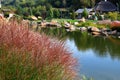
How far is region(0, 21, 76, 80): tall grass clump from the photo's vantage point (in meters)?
4.26

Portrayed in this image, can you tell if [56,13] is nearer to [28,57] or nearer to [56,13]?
[56,13]

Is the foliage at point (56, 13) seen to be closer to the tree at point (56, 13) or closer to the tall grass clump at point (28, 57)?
the tree at point (56, 13)

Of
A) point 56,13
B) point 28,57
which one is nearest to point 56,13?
point 56,13

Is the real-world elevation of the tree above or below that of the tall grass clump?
below

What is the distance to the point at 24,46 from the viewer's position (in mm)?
4414

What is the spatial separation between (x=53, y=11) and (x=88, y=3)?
12.3 metres

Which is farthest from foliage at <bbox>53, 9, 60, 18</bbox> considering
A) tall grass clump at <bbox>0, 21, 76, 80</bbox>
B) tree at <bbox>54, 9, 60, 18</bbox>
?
tall grass clump at <bbox>0, 21, 76, 80</bbox>

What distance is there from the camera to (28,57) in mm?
4371

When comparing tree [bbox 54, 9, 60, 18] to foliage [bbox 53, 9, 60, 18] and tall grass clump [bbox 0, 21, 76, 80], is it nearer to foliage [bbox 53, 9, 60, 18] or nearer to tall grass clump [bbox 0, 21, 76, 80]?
foliage [bbox 53, 9, 60, 18]

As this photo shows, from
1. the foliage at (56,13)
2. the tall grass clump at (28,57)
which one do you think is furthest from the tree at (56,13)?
the tall grass clump at (28,57)

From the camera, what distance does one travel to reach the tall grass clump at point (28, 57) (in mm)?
4258

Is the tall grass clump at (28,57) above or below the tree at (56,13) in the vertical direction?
above

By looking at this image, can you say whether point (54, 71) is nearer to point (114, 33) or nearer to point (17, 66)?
point (17, 66)

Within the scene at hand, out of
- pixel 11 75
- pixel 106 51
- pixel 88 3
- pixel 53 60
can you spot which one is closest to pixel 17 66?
pixel 11 75
